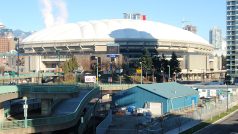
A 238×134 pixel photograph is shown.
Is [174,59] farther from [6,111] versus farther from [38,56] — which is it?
[6,111]

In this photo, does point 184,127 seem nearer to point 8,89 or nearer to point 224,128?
point 224,128

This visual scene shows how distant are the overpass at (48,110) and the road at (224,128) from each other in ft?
56.6

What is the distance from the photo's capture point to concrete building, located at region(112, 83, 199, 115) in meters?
79.0

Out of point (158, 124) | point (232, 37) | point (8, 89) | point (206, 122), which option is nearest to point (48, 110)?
point (8, 89)

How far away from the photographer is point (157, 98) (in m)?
80.1

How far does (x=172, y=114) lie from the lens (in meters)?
73.8

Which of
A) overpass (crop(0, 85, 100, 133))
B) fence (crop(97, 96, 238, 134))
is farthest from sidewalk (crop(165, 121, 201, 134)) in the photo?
overpass (crop(0, 85, 100, 133))

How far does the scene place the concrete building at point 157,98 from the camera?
79000mm

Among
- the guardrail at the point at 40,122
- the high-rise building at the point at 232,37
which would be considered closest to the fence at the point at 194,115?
the guardrail at the point at 40,122

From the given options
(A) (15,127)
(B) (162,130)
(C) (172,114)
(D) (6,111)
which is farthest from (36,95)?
(C) (172,114)

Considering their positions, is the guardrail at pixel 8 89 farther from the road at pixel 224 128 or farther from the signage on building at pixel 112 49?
the signage on building at pixel 112 49

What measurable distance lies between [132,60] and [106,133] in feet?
436

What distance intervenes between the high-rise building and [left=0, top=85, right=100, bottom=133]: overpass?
98664 millimetres

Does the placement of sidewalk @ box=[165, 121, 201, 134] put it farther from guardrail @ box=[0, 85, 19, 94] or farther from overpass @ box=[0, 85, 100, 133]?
guardrail @ box=[0, 85, 19, 94]
